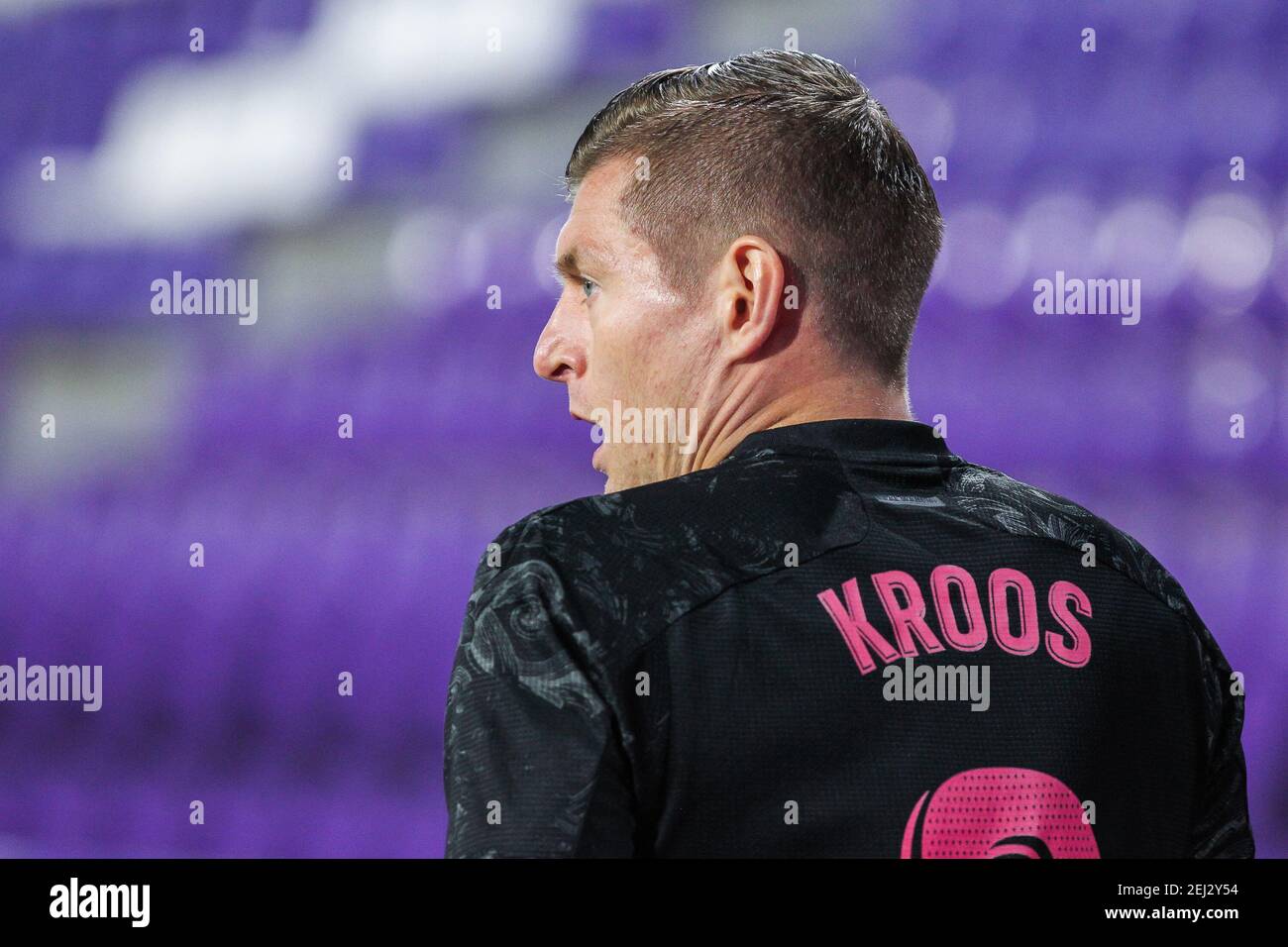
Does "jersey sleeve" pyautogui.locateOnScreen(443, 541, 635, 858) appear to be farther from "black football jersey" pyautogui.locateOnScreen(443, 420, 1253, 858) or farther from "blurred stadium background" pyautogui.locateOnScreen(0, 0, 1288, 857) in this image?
"blurred stadium background" pyautogui.locateOnScreen(0, 0, 1288, 857)

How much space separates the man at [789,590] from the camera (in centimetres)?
77

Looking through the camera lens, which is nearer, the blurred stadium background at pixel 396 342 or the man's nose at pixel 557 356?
the man's nose at pixel 557 356

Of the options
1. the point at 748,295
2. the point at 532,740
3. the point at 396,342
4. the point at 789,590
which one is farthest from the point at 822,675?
the point at 396,342

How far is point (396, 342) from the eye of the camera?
152 inches

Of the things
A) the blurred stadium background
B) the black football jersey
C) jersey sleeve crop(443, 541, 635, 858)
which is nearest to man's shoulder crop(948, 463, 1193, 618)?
the black football jersey

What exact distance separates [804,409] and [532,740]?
0.32 meters

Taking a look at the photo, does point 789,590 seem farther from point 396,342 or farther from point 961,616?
point 396,342

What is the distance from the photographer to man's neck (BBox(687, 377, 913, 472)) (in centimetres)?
96

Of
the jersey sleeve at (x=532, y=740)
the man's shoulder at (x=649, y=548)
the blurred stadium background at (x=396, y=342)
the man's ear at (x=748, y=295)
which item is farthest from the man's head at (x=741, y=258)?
the blurred stadium background at (x=396, y=342)

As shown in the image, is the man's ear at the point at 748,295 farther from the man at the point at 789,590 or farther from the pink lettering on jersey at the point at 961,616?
the pink lettering on jersey at the point at 961,616

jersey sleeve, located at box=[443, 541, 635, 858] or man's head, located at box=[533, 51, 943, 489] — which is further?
man's head, located at box=[533, 51, 943, 489]

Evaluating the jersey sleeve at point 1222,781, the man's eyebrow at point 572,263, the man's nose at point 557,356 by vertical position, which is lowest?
the jersey sleeve at point 1222,781
